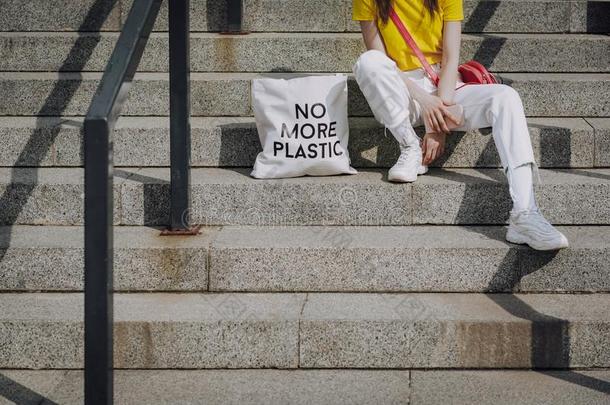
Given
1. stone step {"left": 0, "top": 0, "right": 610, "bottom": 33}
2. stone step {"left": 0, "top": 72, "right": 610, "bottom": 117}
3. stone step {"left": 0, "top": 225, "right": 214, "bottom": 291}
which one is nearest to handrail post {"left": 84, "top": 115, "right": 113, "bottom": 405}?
stone step {"left": 0, "top": 225, "right": 214, "bottom": 291}

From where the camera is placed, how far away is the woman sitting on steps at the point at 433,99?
4.19 meters

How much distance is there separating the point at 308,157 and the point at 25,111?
168 centimetres

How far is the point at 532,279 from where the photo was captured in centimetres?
418

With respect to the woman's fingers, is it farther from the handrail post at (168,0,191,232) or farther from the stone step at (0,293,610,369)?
the handrail post at (168,0,191,232)

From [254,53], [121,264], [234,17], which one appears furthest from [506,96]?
[234,17]

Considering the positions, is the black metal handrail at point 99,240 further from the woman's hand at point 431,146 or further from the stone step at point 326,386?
the woman's hand at point 431,146

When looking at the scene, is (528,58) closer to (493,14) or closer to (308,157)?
(493,14)

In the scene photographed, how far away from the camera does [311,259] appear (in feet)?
13.8

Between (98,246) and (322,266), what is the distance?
1.28m

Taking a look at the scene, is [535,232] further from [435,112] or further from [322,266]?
[322,266]

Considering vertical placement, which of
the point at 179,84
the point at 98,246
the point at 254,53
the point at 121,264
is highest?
the point at 254,53

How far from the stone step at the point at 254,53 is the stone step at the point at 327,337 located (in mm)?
2005

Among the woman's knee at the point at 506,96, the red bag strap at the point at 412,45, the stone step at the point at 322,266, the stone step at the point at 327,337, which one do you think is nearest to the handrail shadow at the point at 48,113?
the stone step at the point at 322,266

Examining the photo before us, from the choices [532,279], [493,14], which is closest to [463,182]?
[532,279]
